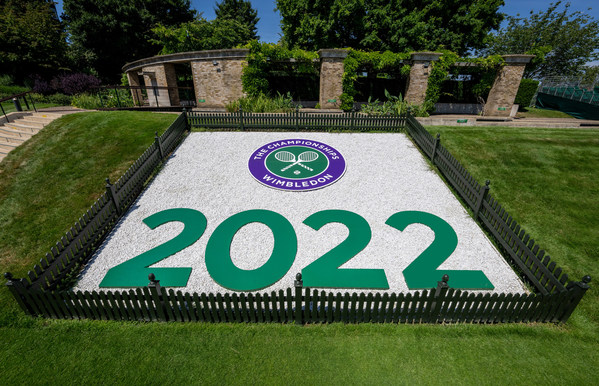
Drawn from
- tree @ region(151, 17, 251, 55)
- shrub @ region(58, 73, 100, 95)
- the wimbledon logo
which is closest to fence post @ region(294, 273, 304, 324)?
the wimbledon logo

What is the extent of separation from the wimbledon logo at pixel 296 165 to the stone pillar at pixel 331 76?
840cm

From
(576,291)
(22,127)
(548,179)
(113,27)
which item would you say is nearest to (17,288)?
(576,291)

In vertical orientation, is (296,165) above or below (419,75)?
below

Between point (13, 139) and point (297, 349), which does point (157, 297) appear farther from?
point (13, 139)

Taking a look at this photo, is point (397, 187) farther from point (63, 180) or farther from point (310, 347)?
→ point (63, 180)

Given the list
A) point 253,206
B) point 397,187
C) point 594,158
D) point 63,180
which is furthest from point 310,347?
point 594,158

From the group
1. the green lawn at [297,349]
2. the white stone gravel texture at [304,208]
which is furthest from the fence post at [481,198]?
the green lawn at [297,349]

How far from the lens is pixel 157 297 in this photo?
5.21 m

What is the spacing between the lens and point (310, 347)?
502 centimetres

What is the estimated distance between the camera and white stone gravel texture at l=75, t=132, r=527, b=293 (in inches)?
267

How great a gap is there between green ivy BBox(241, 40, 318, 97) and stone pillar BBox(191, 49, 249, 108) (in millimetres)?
534

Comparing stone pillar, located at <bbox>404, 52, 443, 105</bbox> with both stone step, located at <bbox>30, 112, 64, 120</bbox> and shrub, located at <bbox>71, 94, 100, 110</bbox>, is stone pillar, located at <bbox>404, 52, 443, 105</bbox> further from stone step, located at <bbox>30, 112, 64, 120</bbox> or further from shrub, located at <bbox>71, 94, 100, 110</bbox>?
shrub, located at <bbox>71, 94, 100, 110</bbox>

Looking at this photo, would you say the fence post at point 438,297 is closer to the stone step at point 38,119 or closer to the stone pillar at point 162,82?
the stone step at point 38,119

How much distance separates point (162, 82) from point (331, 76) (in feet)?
49.5
